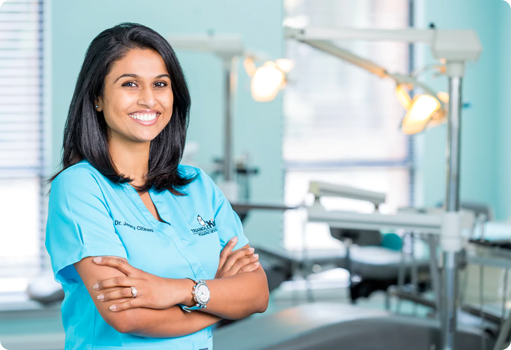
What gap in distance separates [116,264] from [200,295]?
0.15 m

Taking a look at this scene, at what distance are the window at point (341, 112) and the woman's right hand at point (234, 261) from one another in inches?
96.6

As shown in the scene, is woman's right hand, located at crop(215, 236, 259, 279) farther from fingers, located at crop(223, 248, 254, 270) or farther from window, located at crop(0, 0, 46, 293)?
window, located at crop(0, 0, 46, 293)

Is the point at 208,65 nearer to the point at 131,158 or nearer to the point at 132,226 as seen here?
the point at 131,158

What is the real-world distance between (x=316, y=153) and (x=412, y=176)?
Answer: 67 cm

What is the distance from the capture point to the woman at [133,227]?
2.91 ft

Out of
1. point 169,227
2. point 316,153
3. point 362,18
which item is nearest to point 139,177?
point 169,227

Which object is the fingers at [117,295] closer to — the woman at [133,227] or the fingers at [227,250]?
the woman at [133,227]

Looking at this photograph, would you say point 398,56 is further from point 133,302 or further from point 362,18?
point 133,302

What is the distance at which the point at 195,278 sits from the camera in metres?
0.98

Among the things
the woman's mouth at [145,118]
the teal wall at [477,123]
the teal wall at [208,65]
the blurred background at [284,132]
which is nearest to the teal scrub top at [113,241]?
the woman's mouth at [145,118]

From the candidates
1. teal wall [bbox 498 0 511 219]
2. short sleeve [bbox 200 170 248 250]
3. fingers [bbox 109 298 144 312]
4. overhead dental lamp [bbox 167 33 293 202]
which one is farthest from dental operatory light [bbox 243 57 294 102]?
teal wall [bbox 498 0 511 219]

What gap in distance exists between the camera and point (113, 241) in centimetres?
91

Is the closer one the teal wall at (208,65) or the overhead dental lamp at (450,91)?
the overhead dental lamp at (450,91)

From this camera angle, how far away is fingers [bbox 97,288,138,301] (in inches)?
33.9
